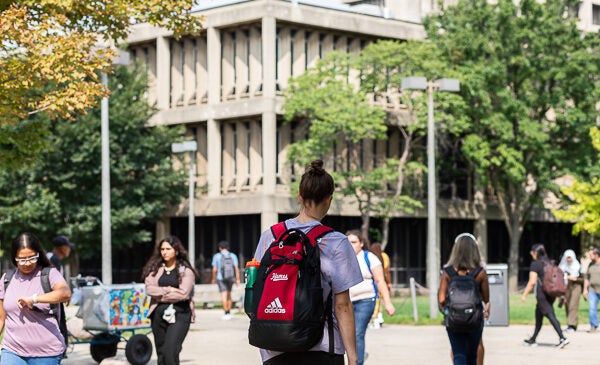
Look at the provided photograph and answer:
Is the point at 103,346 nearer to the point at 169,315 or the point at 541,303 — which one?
the point at 169,315

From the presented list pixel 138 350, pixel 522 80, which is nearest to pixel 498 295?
pixel 138 350

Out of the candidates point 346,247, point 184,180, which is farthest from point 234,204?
point 346,247

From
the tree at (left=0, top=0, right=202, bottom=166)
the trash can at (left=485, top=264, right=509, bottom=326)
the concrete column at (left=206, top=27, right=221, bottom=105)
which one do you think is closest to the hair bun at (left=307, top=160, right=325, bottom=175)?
the tree at (left=0, top=0, right=202, bottom=166)

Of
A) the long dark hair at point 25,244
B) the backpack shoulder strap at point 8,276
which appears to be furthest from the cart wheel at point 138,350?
the long dark hair at point 25,244

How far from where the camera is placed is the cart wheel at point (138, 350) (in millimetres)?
17733

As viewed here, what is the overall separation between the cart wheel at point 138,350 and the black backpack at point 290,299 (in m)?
10.8

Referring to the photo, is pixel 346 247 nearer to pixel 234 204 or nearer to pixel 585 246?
pixel 234 204

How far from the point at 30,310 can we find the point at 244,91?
42823 millimetres

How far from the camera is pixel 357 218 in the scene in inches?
2212

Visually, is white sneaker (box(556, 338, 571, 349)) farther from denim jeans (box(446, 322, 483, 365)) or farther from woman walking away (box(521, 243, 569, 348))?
denim jeans (box(446, 322, 483, 365))

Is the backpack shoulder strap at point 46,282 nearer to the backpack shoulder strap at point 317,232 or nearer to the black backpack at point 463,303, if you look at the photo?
the backpack shoulder strap at point 317,232

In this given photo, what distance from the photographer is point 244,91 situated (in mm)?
52531

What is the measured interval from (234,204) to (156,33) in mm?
8043

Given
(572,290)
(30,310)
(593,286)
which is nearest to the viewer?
(30,310)
